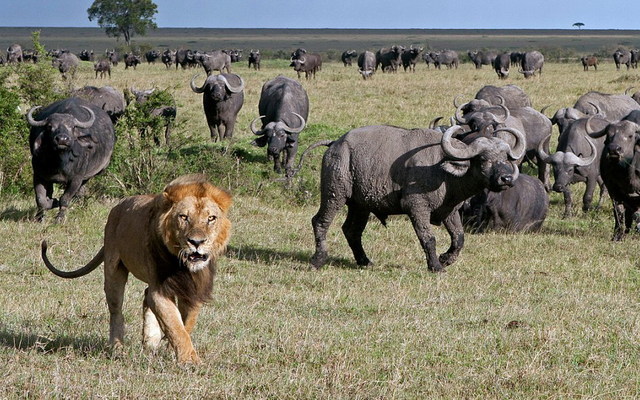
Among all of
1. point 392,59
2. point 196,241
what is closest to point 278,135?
point 196,241

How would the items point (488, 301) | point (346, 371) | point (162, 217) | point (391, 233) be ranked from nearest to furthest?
point (162, 217) < point (346, 371) < point (488, 301) < point (391, 233)

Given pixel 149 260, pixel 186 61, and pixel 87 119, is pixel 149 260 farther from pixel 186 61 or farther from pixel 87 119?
pixel 186 61

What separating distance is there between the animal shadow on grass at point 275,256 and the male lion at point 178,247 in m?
4.12

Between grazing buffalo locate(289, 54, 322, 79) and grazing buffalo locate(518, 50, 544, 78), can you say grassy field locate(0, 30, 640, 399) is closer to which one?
grazing buffalo locate(289, 54, 322, 79)

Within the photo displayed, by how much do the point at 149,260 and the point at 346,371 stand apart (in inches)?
48.3

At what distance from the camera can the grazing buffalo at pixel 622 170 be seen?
37.8 feet

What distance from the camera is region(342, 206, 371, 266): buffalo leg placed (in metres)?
9.91

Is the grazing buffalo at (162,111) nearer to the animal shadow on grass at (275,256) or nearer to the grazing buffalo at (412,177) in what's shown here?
the animal shadow on grass at (275,256)

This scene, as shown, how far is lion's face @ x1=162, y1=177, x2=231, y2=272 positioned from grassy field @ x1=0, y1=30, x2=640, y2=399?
64 cm

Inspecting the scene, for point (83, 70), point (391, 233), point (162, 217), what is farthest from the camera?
point (83, 70)

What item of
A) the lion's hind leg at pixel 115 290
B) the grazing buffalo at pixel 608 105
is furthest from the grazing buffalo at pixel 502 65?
the lion's hind leg at pixel 115 290

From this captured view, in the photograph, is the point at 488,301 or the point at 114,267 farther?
the point at 488,301

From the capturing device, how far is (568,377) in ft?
18.0

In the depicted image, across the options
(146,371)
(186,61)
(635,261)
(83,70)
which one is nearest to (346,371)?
(146,371)
